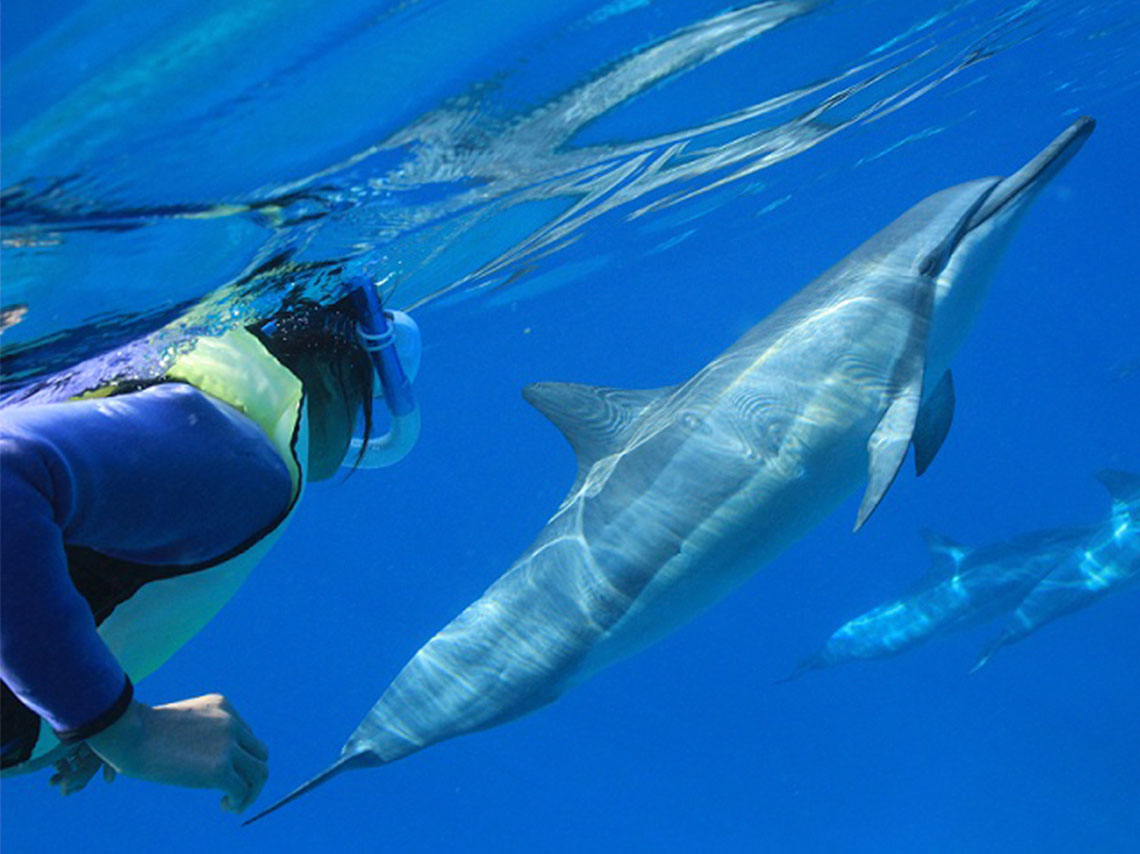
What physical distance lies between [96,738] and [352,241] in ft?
20.8

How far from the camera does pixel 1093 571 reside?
1272 cm

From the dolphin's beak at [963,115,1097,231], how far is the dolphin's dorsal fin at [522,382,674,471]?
2512mm

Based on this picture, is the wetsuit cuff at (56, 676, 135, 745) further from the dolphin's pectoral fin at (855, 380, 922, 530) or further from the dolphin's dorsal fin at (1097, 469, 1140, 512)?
the dolphin's dorsal fin at (1097, 469, 1140, 512)

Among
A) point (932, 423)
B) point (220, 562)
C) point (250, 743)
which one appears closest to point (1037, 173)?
point (932, 423)

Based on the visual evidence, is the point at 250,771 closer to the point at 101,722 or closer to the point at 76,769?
the point at 101,722

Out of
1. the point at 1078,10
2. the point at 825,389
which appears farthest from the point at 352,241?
the point at 1078,10

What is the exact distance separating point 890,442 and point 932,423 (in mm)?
1244

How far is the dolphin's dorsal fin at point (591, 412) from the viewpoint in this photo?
6270 millimetres

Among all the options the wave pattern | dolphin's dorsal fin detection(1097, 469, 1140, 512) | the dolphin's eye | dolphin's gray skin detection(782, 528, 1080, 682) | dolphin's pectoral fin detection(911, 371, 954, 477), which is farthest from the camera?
dolphin's gray skin detection(782, 528, 1080, 682)

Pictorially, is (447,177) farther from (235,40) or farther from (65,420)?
(65,420)

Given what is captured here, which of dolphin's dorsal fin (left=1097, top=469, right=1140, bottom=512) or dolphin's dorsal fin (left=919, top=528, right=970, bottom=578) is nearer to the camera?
dolphin's dorsal fin (left=1097, top=469, right=1140, bottom=512)

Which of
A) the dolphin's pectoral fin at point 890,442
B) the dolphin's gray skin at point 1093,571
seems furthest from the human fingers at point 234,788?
the dolphin's gray skin at point 1093,571

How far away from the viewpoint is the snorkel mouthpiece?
374 centimetres

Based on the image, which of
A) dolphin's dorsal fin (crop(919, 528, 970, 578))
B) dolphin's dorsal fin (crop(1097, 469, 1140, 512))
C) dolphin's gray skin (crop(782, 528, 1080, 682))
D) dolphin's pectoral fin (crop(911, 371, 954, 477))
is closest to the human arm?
dolphin's pectoral fin (crop(911, 371, 954, 477))
